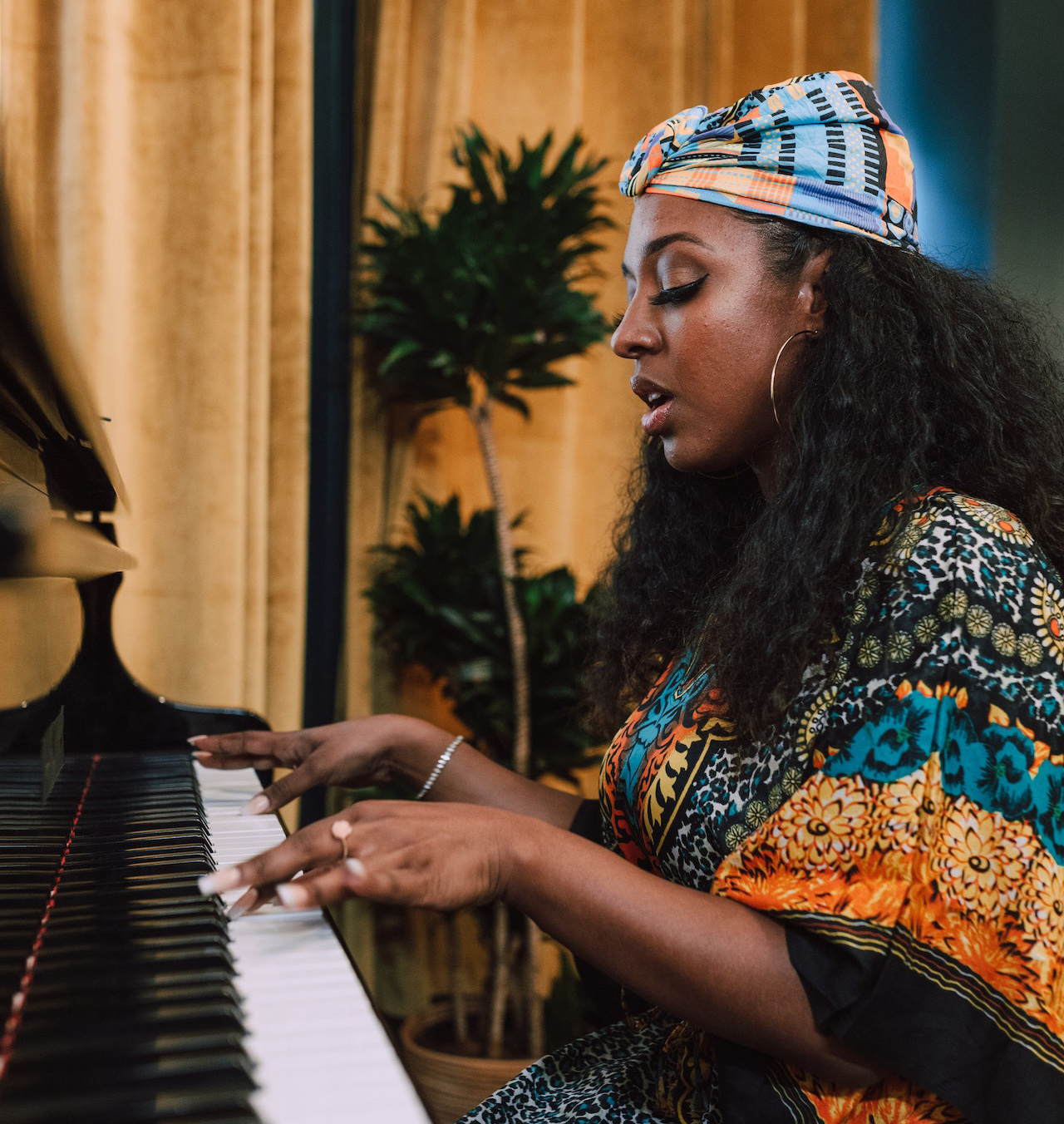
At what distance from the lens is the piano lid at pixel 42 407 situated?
925 millimetres

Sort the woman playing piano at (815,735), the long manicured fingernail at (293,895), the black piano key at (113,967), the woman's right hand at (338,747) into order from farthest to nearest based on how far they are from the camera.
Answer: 1. the woman's right hand at (338,747)
2. the woman playing piano at (815,735)
3. the long manicured fingernail at (293,895)
4. the black piano key at (113,967)

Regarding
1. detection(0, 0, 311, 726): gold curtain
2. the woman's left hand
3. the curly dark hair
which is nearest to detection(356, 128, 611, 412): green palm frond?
detection(0, 0, 311, 726): gold curtain

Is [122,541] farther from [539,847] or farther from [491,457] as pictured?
[539,847]

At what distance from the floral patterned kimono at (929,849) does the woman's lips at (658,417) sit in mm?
299

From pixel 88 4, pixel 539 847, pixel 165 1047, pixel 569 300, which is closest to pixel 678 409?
pixel 539 847

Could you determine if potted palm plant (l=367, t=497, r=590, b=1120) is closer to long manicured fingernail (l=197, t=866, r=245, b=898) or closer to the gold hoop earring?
the gold hoop earring

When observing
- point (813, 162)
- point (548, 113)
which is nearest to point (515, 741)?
point (813, 162)

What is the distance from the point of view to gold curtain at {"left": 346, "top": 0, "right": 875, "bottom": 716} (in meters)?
2.65

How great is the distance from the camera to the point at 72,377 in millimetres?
1111

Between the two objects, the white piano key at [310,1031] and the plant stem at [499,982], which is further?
the plant stem at [499,982]

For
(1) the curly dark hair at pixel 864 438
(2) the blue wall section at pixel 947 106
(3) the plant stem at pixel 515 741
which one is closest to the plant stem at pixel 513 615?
(3) the plant stem at pixel 515 741

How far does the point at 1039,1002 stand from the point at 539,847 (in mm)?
401

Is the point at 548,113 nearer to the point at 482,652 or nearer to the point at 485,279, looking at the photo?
the point at 485,279

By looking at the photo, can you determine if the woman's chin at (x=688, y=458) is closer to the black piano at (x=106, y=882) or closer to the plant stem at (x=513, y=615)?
the black piano at (x=106, y=882)
